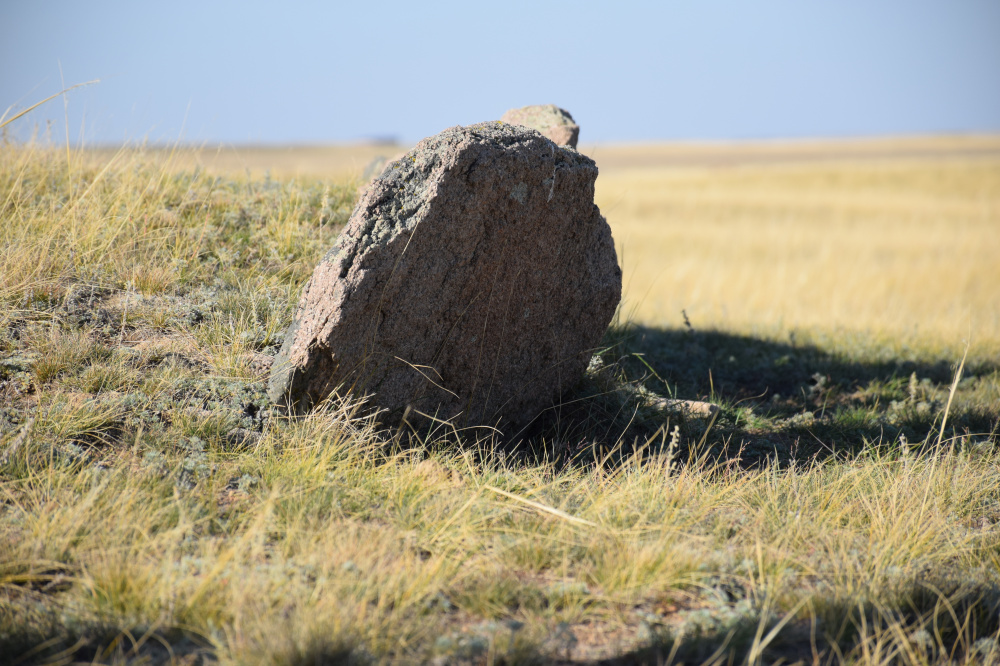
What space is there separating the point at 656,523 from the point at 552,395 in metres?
1.34

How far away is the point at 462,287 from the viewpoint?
3.26 meters

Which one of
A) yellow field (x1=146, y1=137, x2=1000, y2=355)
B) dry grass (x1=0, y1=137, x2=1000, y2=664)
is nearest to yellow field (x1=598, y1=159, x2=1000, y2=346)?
yellow field (x1=146, y1=137, x2=1000, y2=355)

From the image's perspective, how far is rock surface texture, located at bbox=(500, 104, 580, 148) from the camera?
489 centimetres

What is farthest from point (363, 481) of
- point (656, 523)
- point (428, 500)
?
point (656, 523)

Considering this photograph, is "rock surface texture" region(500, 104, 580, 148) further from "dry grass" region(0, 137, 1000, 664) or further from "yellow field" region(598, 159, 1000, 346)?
"dry grass" region(0, 137, 1000, 664)

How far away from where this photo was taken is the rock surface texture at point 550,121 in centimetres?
489

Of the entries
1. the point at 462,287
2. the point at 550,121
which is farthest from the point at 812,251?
the point at 462,287

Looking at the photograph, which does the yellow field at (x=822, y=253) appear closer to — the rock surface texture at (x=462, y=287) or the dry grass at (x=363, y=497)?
the rock surface texture at (x=462, y=287)

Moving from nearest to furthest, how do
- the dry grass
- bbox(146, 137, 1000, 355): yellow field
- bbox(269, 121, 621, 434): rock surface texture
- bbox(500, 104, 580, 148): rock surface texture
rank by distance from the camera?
the dry grass, bbox(269, 121, 621, 434): rock surface texture, bbox(500, 104, 580, 148): rock surface texture, bbox(146, 137, 1000, 355): yellow field

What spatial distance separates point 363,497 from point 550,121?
11.4 ft

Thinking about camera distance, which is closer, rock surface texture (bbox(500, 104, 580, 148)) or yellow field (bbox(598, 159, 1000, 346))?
rock surface texture (bbox(500, 104, 580, 148))

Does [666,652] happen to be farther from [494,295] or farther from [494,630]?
[494,295]

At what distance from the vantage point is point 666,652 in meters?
1.95

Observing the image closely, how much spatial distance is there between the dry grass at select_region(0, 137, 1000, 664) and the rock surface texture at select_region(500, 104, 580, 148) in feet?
4.82
